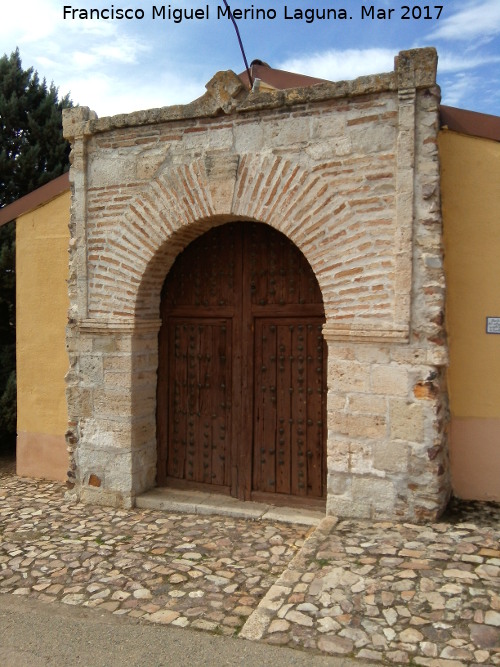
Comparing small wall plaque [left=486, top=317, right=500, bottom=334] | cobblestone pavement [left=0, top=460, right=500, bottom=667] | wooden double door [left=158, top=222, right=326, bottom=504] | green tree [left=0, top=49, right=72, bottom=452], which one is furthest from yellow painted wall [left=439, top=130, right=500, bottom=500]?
green tree [left=0, top=49, right=72, bottom=452]

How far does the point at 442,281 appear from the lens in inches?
157

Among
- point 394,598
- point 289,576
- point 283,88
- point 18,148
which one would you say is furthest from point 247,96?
point 18,148

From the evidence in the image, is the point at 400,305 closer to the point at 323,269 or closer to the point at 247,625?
the point at 323,269

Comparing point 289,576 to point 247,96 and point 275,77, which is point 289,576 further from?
point 275,77

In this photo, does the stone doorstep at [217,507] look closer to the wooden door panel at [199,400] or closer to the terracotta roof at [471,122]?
the wooden door panel at [199,400]

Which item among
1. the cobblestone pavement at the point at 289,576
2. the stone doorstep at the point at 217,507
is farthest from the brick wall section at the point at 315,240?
the cobblestone pavement at the point at 289,576

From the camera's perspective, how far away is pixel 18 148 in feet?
27.3

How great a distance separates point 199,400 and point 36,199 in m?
2.84

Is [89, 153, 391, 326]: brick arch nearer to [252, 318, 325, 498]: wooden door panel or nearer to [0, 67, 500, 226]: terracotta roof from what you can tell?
[252, 318, 325, 498]: wooden door panel

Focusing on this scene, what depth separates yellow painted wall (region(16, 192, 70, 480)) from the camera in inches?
237

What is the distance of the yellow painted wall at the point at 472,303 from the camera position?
4461 mm

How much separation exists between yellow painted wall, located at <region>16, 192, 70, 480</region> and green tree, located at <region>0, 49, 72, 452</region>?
1637mm

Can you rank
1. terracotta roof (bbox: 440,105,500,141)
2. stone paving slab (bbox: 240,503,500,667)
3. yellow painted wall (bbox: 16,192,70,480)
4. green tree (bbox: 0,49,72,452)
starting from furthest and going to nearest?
green tree (bbox: 0,49,72,452), yellow painted wall (bbox: 16,192,70,480), terracotta roof (bbox: 440,105,500,141), stone paving slab (bbox: 240,503,500,667)

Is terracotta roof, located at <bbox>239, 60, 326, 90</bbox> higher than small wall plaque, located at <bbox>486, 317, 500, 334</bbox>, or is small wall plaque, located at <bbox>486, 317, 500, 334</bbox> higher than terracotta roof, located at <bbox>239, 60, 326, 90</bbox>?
terracotta roof, located at <bbox>239, 60, 326, 90</bbox>
